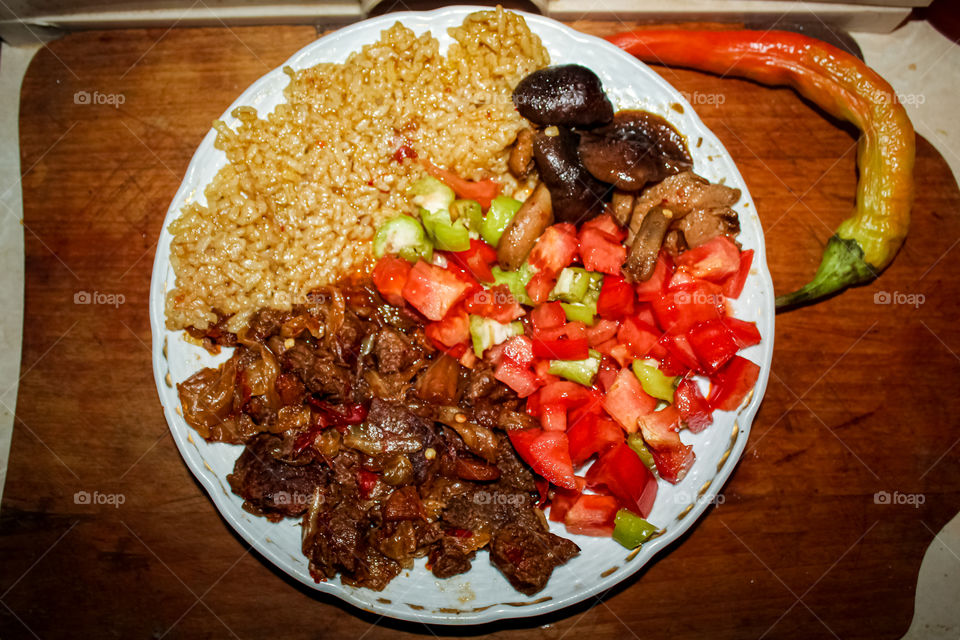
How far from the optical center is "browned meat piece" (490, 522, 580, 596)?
298 centimetres

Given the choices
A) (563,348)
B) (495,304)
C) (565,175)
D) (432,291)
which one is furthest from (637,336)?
(432,291)

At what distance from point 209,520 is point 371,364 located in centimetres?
151

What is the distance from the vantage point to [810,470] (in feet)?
11.9

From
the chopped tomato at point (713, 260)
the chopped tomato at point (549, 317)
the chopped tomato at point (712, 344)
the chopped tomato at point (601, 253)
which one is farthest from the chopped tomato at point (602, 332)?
the chopped tomato at point (713, 260)

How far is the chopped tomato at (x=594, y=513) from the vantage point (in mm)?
3104

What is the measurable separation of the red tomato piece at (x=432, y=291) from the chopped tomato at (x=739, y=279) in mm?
1485

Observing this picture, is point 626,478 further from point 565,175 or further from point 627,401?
point 565,175

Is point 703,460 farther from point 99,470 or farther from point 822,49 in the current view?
point 99,470

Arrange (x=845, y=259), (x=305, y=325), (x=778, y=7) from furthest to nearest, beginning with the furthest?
1. (x=778, y=7)
2. (x=845, y=259)
3. (x=305, y=325)

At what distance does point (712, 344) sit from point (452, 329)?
4.57 feet

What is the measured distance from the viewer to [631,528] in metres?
3.04

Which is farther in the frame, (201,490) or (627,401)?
(201,490)

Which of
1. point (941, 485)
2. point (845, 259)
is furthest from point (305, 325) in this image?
point (941, 485)

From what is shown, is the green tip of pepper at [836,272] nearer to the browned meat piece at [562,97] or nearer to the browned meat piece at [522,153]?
the browned meat piece at [562,97]
